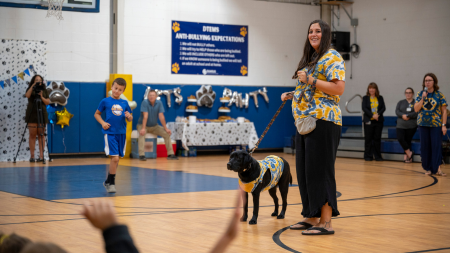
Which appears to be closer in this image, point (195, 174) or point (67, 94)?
point (195, 174)

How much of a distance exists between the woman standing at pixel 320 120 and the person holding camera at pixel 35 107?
778 cm

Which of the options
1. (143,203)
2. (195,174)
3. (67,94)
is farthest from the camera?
(67,94)

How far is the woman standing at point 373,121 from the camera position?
1202 cm

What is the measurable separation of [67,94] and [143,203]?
6988 mm

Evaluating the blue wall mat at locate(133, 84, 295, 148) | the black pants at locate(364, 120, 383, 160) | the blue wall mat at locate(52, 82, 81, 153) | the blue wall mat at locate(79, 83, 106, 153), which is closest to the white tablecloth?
the blue wall mat at locate(133, 84, 295, 148)

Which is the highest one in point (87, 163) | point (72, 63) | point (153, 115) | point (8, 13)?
point (8, 13)

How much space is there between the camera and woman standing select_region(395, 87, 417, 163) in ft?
37.3

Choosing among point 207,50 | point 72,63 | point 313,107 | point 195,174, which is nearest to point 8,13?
point 72,63

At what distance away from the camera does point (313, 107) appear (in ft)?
13.0

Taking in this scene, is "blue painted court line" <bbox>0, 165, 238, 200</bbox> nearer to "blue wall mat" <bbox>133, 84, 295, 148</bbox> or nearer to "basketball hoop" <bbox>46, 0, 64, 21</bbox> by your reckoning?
"basketball hoop" <bbox>46, 0, 64, 21</bbox>

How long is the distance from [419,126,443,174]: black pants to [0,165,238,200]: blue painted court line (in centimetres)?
329

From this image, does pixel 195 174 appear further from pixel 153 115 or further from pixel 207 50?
pixel 207 50

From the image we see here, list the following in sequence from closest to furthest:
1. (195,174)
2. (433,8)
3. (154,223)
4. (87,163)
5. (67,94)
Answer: (154,223) < (195,174) < (87,163) < (67,94) < (433,8)

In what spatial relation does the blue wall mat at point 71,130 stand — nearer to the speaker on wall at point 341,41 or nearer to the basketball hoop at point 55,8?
the basketball hoop at point 55,8
